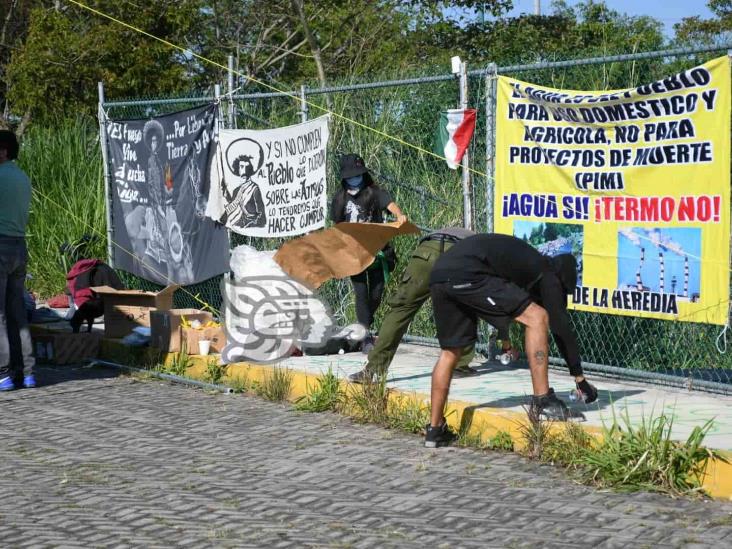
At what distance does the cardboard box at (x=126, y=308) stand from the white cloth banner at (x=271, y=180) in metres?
1.03

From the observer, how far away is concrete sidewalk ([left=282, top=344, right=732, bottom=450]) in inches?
288

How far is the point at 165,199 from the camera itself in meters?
13.2

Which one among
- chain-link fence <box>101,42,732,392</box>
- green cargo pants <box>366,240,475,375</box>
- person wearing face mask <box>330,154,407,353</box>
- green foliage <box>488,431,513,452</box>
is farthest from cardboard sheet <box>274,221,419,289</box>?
green foliage <box>488,431,513,452</box>

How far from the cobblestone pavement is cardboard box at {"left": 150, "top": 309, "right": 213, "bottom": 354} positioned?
1.96 m

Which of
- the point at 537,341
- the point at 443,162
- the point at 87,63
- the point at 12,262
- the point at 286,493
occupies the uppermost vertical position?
the point at 87,63

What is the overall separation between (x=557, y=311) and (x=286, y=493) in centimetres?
203

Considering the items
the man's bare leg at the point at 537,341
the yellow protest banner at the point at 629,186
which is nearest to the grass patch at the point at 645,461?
the man's bare leg at the point at 537,341

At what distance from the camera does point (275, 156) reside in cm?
1134

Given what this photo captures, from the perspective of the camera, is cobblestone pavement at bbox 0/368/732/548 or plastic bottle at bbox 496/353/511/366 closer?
cobblestone pavement at bbox 0/368/732/548

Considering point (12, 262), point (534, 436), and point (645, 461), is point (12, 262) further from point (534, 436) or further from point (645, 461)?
point (645, 461)

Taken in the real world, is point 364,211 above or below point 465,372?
above

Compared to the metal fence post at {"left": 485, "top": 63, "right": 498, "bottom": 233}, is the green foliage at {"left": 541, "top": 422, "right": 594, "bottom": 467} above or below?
below

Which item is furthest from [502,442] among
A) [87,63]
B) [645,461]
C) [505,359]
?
[87,63]

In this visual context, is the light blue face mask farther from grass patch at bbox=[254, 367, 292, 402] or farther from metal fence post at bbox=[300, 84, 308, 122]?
grass patch at bbox=[254, 367, 292, 402]
